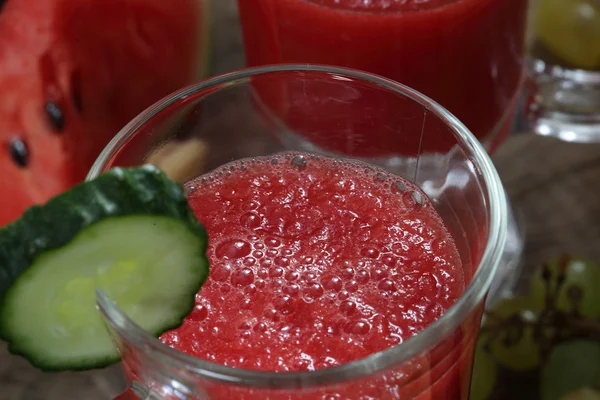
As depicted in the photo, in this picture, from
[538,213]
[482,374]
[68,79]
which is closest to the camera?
[482,374]

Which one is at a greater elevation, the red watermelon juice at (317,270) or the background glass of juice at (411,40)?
the background glass of juice at (411,40)

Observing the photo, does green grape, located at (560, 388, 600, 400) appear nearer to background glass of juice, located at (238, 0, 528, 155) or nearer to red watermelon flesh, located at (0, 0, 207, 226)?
background glass of juice, located at (238, 0, 528, 155)

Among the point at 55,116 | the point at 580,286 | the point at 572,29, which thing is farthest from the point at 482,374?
the point at 55,116

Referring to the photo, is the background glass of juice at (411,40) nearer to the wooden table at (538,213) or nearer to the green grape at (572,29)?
the green grape at (572,29)

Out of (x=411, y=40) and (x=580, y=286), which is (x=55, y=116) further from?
(x=580, y=286)

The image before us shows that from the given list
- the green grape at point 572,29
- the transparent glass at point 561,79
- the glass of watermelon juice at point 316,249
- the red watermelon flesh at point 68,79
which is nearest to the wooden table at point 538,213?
the transparent glass at point 561,79

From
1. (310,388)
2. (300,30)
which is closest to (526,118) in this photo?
(300,30)

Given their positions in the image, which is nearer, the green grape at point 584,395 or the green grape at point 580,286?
the green grape at point 584,395
